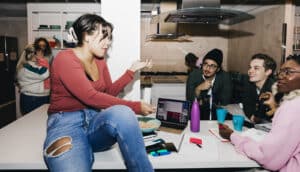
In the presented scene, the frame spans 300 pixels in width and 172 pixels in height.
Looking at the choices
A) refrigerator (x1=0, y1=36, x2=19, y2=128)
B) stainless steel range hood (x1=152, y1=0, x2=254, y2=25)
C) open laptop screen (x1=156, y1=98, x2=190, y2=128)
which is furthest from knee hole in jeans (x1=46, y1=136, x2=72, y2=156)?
refrigerator (x1=0, y1=36, x2=19, y2=128)

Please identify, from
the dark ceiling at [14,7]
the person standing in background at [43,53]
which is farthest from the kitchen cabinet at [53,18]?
the person standing in background at [43,53]

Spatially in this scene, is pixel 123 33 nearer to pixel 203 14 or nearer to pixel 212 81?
pixel 203 14

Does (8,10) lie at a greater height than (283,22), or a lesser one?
greater

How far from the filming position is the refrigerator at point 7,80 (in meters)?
5.00

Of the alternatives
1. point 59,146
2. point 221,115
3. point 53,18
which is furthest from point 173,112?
point 53,18

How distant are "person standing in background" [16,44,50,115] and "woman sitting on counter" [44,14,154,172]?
6.42ft

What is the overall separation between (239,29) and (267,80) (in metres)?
3.33

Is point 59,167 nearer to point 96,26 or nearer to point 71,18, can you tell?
point 96,26

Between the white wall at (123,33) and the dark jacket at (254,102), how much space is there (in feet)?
3.60

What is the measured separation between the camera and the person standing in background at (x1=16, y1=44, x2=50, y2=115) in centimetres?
337

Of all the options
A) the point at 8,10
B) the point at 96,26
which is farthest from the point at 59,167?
the point at 8,10

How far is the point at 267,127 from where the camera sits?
5.53 feet

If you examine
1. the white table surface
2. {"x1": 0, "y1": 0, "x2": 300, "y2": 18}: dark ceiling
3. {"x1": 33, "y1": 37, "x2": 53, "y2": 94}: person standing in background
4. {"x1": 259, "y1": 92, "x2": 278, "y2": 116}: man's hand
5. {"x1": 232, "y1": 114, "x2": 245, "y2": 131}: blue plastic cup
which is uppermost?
{"x1": 0, "y1": 0, "x2": 300, "y2": 18}: dark ceiling

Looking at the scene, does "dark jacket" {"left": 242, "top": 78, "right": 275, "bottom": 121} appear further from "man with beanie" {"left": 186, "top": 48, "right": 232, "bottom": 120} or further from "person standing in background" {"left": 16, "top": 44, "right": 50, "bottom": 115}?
"person standing in background" {"left": 16, "top": 44, "right": 50, "bottom": 115}
